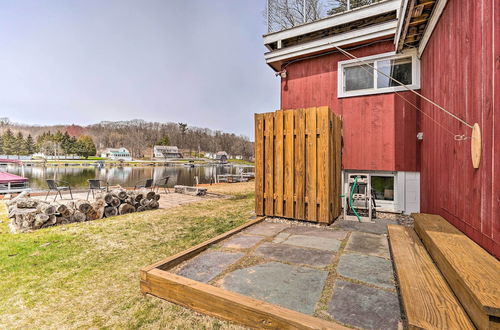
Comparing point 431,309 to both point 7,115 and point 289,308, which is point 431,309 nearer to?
point 289,308

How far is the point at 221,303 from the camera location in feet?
6.60

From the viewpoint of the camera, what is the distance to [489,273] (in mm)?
1543

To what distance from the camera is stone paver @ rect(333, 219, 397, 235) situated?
13.8 feet

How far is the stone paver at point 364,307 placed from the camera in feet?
5.68

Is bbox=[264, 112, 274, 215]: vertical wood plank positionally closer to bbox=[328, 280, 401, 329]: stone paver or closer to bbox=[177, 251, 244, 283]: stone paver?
bbox=[177, 251, 244, 283]: stone paver

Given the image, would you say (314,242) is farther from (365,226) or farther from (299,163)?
(299,163)

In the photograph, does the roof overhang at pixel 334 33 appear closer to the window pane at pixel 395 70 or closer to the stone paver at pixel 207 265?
the window pane at pixel 395 70

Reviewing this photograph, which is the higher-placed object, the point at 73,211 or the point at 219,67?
the point at 219,67

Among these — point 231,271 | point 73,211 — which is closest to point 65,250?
point 73,211

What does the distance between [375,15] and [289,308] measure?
6508mm

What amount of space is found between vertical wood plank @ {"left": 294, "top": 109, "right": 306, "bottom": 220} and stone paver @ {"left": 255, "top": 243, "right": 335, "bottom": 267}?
→ 1375 millimetres

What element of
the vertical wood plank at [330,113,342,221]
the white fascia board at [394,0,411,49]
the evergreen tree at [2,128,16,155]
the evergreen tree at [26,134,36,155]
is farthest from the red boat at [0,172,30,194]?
the evergreen tree at [2,128,16,155]

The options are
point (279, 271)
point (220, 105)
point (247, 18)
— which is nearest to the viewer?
point (279, 271)

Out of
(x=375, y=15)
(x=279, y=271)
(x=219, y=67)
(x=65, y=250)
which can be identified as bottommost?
(x=65, y=250)
